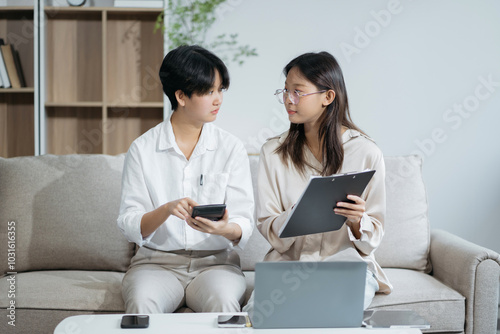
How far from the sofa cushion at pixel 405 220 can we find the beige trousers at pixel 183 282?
2.33ft

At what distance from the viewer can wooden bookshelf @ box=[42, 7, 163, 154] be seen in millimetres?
3469

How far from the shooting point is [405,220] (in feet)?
7.61

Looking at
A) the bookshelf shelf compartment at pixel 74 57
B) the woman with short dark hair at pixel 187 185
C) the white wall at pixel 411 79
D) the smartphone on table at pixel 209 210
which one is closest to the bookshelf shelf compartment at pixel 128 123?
the bookshelf shelf compartment at pixel 74 57

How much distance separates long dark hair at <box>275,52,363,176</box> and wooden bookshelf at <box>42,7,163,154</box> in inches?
70.3

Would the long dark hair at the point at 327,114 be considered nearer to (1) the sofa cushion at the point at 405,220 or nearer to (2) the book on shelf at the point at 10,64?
(1) the sofa cushion at the point at 405,220

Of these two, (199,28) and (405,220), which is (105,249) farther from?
(199,28)

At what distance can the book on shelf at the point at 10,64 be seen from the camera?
3.31 m

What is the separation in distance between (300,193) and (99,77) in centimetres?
210

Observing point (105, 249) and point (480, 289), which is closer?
point (480, 289)

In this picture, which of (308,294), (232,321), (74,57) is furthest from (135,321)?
(74,57)

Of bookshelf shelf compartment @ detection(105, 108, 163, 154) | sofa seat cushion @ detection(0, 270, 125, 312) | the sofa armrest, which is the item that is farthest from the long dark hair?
bookshelf shelf compartment @ detection(105, 108, 163, 154)

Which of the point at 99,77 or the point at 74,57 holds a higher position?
the point at 74,57

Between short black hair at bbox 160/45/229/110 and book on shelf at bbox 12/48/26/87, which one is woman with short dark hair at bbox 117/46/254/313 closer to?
short black hair at bbox 160/45/229/110

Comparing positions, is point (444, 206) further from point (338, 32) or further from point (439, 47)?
point (338, 32)
